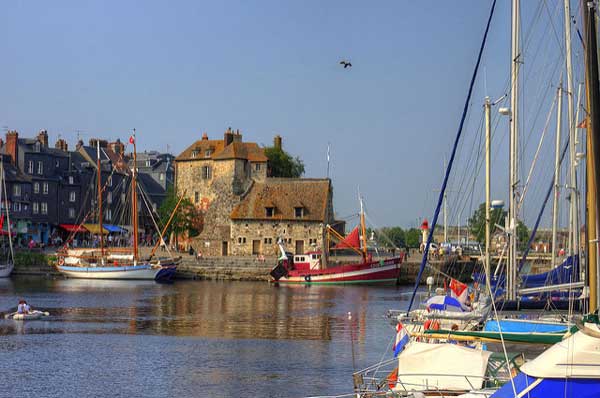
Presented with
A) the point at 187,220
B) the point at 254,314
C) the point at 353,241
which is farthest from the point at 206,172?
the point at 254,314

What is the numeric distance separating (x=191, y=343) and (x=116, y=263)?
45.8 meters

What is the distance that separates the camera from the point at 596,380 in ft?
50.9

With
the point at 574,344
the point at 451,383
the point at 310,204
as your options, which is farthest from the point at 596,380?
the point at 310,204

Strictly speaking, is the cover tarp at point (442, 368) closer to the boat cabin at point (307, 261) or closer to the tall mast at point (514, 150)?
the tall mast at point (514, 150)

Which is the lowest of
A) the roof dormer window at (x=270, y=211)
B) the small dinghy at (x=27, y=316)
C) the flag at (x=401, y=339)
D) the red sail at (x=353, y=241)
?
the small dinghy at (x=27, y=316)

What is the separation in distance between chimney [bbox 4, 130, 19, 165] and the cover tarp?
287ft

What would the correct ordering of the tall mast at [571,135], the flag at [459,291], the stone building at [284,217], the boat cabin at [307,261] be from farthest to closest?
the stone building at [284,217]
the boat cabin at [307,261]
the flag at [459,291]
the tall mast at [571,135]

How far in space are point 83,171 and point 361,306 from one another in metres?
62.9

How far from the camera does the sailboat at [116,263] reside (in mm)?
80312

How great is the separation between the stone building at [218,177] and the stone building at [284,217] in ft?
6.78

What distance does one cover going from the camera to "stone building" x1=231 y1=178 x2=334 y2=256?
8506cm

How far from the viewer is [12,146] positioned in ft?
336

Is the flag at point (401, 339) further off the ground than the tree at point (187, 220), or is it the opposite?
the tree at point (187, 220)

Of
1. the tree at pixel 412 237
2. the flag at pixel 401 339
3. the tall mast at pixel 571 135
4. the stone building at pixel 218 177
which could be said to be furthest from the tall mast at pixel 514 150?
the tree at pixel 412 237
